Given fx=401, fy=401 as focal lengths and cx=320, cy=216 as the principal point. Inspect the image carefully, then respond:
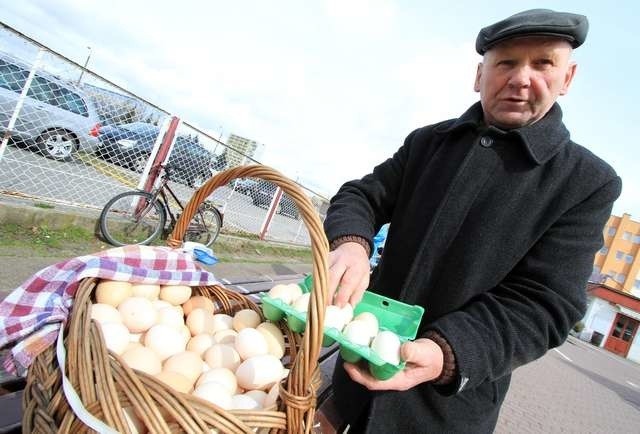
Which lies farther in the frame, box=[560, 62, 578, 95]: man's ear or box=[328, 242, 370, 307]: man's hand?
box=[560, 62, 578, 95]: man's ear

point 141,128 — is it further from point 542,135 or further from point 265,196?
point 542,135

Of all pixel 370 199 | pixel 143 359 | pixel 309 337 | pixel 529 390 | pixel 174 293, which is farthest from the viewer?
pixel 529 390

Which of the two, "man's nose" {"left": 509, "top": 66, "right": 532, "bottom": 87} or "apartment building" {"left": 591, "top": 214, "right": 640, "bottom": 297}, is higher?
"apartment building" {"left": 591, "top": 214, "right": 640, "bottom": 297}

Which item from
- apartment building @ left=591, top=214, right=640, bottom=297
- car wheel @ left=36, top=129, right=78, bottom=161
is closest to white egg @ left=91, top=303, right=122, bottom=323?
car wheel @ left=36, top=129, right=78, bottom=161

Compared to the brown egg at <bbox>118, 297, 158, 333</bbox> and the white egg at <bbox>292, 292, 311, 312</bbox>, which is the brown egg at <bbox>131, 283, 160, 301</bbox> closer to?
the brown egg at <bbox>118, 297, 158, 333</bbox>

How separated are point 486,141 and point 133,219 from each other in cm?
518

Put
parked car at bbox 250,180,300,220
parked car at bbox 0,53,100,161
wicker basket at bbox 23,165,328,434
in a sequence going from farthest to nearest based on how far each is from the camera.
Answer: parked car at bbox 250,180,300,220 → parked car at bbox 0,53,100,161 → wicker basket at bbox 23,165,328,434

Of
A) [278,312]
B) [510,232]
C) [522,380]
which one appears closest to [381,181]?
[510,232]

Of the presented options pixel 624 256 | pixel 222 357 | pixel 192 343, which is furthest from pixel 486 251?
pixel 624 256

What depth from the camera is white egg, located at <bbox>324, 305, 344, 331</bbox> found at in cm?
113

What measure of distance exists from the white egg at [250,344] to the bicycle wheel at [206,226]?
17.9 ft

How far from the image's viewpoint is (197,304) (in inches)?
60.0

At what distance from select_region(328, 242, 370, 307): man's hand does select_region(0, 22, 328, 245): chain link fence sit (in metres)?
4.44

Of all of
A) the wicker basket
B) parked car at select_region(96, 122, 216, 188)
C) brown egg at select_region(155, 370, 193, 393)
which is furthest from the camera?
parked car at select_region(96, 122, 216, 188)
